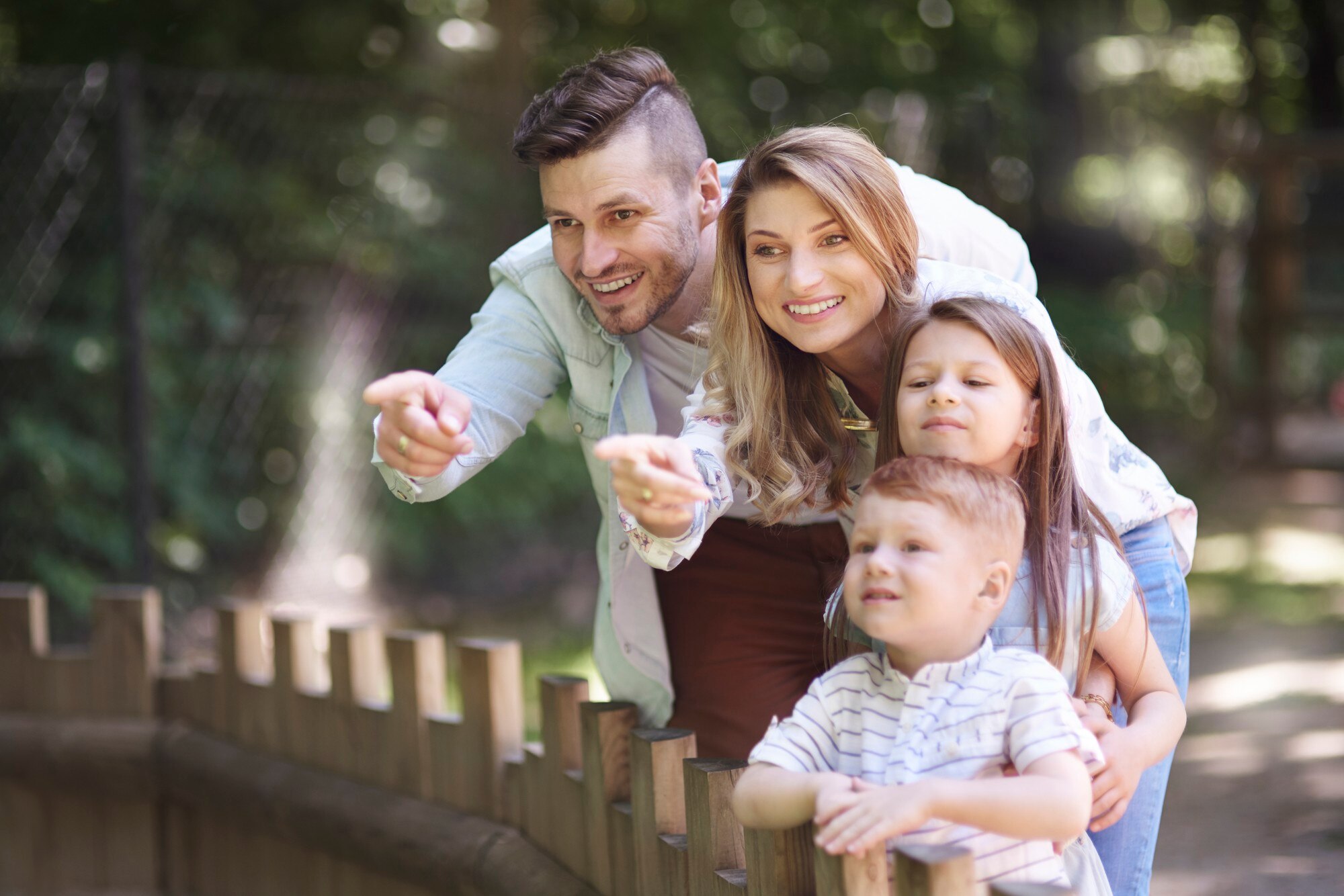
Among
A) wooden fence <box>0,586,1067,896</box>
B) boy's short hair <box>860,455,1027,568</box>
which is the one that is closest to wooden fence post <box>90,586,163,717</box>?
wooden fence <box>0,586,1067,896</box>

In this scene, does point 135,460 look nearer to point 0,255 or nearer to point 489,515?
point 0,255

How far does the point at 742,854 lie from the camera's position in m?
1.76

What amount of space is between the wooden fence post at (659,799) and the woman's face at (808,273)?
60 centimetres

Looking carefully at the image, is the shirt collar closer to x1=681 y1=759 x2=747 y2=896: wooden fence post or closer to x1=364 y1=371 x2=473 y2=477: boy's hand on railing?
x1=681 y1=759 x2=747 y2=896: wooden fence post

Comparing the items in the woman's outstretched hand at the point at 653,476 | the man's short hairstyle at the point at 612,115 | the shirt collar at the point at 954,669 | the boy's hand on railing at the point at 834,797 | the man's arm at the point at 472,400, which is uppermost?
the man's short hairstyle at the point at 612,115

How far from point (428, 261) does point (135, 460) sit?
5.10 feet

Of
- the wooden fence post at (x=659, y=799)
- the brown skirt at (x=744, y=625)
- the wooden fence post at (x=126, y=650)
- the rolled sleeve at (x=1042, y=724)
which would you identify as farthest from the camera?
the wooden fence post at (x=126, y=650)

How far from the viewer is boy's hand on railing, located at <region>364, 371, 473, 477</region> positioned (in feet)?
5.90

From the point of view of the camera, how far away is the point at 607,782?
2.12m

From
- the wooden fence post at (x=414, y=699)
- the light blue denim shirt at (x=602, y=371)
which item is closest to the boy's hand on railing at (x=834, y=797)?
the light blue denim shirt at (x=602, y=371)

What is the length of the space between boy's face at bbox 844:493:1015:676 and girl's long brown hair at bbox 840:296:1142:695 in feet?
0.59

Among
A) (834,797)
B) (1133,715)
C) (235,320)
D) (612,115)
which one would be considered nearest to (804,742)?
(834,797)

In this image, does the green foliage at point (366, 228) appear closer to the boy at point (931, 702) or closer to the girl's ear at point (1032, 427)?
the girl's ear at point (1032, 427)

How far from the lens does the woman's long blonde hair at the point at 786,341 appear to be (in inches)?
73.2
